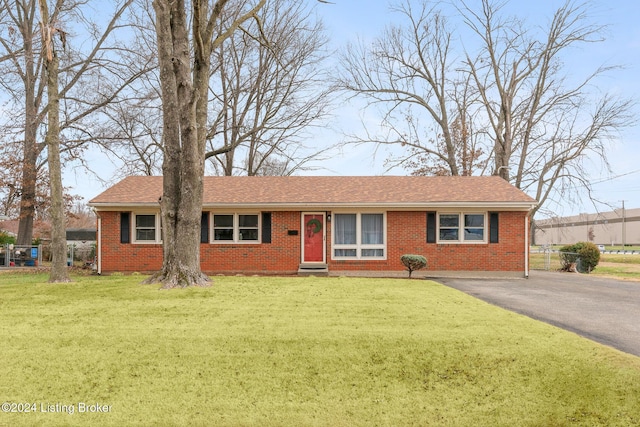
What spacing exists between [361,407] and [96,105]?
83.3 ft

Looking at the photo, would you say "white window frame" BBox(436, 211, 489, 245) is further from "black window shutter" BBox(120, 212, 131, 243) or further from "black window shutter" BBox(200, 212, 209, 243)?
"black window shutter" BBox(120, 212, 131, 243)

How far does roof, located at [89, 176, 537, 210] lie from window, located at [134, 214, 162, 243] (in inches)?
31.1

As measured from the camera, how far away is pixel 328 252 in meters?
18.4

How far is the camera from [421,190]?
19.7 m

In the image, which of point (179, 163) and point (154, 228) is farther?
point (154, 228)

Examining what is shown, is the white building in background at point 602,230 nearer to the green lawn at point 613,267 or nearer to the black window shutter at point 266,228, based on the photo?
the green lawn at point 613,267

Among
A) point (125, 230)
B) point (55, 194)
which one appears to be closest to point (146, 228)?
point (125, 230)

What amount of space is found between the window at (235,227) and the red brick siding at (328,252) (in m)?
0.34

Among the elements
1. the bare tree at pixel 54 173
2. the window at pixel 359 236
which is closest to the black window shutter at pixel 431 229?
the window at pixel 359 236

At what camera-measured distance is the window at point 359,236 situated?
18484 mm

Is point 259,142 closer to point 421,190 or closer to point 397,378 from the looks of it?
point 421,190

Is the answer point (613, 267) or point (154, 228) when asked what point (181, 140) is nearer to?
point (154, 228)

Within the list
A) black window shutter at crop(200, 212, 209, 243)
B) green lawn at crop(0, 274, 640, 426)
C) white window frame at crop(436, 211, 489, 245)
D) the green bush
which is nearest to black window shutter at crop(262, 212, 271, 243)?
black window shutter at crop(200, 212, 209, 243)

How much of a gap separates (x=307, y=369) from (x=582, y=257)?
21.5 meters
